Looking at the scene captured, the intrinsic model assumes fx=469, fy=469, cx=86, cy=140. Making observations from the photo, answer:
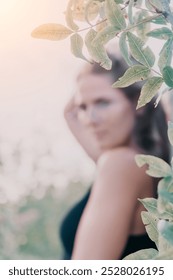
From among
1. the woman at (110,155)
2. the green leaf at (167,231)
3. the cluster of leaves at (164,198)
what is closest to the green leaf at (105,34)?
the cluster of leaves at (164,198)

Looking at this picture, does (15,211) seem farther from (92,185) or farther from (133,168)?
(133,168)

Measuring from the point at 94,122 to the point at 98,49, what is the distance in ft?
2.37

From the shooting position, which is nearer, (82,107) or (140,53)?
(140,53)

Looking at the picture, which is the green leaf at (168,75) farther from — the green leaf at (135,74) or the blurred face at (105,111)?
the blurred face at (105,111)

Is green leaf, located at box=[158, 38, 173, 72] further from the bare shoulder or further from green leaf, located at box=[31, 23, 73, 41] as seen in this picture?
the bare shoulder

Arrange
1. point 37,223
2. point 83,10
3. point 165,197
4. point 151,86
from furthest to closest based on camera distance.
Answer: point 37,223 < point 83,10 < point 151,86 < point 165,197

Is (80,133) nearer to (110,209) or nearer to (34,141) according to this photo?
(34,141)

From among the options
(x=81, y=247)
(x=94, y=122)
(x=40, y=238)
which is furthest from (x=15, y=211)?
(x=94, y=122)

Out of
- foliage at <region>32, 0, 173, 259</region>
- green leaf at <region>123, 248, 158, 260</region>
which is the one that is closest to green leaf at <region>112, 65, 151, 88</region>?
foliage at <region>32, 0, 173, 259</region>

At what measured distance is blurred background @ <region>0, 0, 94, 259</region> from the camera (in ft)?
4.36

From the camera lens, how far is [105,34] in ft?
2.07

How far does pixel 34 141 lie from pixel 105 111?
0.23 m

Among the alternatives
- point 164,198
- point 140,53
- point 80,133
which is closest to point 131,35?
point 140,53
